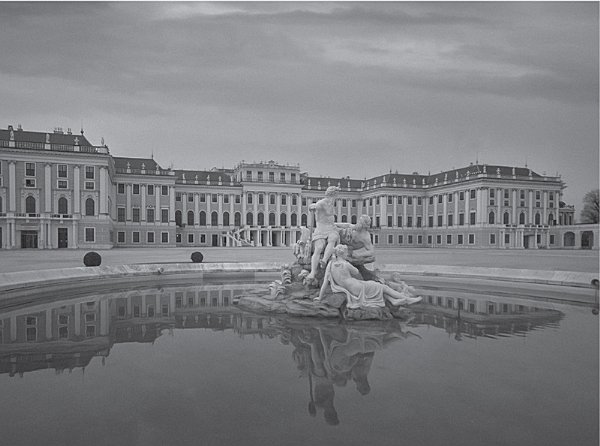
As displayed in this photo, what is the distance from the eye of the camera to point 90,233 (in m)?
55.8

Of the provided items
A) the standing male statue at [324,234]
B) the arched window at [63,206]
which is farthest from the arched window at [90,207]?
the standing male statue at [324,234]

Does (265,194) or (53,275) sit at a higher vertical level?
(265,194)

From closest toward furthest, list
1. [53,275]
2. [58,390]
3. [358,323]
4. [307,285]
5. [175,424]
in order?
[175,424] < [58,390] < [358,323] < [307,285] < [53,275]

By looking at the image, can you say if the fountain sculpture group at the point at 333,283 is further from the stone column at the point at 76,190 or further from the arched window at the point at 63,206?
the arched window at the point at 63,206

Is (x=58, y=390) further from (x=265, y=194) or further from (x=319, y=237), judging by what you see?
(x=265, y=194)

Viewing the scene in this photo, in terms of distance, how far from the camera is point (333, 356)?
7777 mm

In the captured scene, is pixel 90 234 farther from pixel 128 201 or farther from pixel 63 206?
pixel 128 201

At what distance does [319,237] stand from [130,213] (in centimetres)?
6404

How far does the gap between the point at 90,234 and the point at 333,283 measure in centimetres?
5241

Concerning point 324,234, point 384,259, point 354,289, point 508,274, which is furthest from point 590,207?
point 354,289

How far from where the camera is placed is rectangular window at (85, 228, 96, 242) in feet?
182

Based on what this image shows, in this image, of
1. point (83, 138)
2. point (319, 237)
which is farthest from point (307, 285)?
point (83, 138)

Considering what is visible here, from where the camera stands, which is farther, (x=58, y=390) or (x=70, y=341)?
(x=70, y=341)

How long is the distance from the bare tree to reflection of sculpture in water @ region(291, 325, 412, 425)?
301ft
